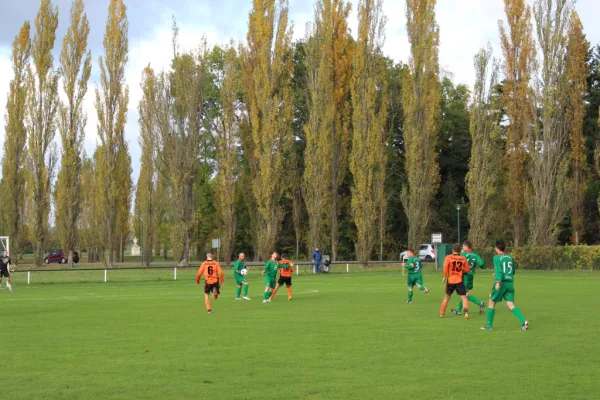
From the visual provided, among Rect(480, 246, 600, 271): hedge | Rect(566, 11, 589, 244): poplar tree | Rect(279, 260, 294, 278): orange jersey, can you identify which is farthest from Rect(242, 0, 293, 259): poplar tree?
Rect(279, 260, 294, 278): orange jersey

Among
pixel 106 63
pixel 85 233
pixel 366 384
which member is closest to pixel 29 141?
pixel 106 63

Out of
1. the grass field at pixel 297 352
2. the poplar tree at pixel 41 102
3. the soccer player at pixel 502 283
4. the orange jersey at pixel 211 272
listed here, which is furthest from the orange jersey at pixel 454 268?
the poplar tree at pixel 41 102

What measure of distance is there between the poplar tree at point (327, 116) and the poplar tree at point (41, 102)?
20.4 meters

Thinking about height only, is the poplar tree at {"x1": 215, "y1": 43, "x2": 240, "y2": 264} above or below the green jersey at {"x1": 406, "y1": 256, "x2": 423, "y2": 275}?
above

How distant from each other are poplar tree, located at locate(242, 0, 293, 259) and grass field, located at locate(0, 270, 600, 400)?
3048 centimetres

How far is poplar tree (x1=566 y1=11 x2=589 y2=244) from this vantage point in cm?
5209

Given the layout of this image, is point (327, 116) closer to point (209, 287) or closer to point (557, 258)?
point (557, 258)

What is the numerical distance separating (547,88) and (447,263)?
37309 mm

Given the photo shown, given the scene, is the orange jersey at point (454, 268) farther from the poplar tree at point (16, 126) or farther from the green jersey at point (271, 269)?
the poplar tree at point (16, 126)

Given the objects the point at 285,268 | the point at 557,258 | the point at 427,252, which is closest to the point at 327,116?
the point at 427,252

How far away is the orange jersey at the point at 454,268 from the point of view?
17.7 meters

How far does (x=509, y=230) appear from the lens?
59562 mm

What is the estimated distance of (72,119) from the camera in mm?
55656

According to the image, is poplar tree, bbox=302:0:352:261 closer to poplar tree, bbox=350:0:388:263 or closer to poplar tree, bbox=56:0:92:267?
poplar tree, bbox=350:0:388:263
